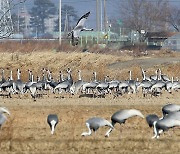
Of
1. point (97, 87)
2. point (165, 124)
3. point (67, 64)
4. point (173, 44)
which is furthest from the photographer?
point (173, 44)

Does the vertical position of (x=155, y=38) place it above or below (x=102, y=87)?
above

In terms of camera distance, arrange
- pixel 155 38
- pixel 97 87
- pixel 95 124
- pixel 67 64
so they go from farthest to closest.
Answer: pixel 155 38, pixel 67 64, pixel 97 87, pixel 95 124

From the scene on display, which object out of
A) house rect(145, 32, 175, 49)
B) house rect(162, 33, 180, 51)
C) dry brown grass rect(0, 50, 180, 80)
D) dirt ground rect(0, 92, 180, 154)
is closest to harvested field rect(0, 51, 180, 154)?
dirt ground rect(0, 92, 180, 154)

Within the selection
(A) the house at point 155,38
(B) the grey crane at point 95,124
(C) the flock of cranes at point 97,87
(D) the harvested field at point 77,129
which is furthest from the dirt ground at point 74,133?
(A) the house at point 155,38

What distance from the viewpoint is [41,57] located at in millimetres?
42062

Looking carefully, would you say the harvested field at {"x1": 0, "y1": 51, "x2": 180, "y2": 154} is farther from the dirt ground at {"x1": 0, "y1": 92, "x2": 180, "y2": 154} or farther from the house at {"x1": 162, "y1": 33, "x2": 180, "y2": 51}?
the house at {"x1": 162, "y1": 33, "x2": 180, "y2": 51}

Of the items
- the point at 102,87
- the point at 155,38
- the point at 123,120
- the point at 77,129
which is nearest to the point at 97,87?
the point at 102,87

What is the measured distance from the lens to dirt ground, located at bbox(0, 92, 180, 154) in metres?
Answer: 16.1

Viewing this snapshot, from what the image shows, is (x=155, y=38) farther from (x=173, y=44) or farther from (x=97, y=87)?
(x=97, y=87)

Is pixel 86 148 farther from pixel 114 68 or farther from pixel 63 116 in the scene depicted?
pixel 114 68

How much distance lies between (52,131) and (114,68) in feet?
73.2

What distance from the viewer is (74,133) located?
59.0 ft

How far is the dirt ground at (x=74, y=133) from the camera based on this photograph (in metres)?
16.1

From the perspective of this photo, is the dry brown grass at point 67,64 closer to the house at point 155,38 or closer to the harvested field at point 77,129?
the harvested field at point 77,129
